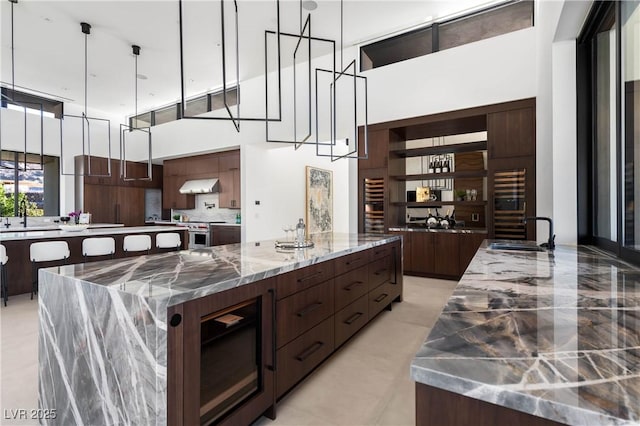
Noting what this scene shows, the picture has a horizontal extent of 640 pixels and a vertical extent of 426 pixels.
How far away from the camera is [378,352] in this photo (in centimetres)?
263

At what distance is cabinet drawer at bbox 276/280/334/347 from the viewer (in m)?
1.83

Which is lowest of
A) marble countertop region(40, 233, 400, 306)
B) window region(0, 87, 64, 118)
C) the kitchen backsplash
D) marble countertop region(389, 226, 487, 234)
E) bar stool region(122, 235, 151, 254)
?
bar stool region(122, 235, 151, 254)

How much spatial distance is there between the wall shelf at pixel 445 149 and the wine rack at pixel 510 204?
2.51 ft

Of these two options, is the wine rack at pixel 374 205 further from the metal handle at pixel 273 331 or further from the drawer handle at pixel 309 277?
the metal handle at pixel 273 331

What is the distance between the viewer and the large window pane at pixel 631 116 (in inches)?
66.8

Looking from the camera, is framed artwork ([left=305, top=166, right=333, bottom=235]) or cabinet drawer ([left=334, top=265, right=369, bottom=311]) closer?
cabinet drawer ([left=334, top=265, right=369, bottom=311])

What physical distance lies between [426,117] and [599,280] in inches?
168

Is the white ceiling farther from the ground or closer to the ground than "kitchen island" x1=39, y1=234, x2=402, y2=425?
farther from the ground

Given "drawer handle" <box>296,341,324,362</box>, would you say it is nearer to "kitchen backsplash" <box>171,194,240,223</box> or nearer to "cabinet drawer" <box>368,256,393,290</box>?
"cabinet drawer" <box>368,256,393,290</box>

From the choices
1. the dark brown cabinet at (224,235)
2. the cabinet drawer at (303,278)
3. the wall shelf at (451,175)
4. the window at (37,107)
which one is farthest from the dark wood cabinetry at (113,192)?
the cabinet drawer at (303,278)

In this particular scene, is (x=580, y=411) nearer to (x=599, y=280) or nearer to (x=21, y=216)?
(x=599, y=280)

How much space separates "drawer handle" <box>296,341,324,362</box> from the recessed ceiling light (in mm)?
4529

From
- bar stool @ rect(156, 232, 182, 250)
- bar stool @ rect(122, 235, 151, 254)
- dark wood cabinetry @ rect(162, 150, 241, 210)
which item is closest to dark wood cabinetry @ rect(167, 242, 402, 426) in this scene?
bar stool @ rect(156, 232, 182, 250)

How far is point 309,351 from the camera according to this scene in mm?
2088
